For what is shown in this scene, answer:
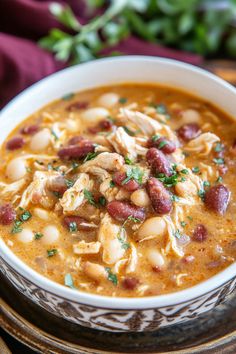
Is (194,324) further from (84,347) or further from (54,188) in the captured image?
(54,188)

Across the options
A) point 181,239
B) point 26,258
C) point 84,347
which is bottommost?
point 84,347

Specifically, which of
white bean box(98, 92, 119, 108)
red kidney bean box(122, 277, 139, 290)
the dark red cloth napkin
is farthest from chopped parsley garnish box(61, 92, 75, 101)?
red kidney bean box(122, 277, 139, 290)

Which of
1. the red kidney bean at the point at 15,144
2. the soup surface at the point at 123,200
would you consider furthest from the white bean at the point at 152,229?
the red kidney bean at the point at 15,144

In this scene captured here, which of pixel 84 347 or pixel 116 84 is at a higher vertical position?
pixel 116 84

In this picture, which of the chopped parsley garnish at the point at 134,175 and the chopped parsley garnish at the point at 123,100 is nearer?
the chopped parsley garnish at the point at 134,175

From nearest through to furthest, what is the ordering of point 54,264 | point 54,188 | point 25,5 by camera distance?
point 54,264 → point 54,188 → point 25,5

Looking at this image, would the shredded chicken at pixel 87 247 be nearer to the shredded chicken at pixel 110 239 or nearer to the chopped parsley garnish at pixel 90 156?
the shredded chicken at pixel 110 239

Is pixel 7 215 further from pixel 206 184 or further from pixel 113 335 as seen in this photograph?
pixel 206 184

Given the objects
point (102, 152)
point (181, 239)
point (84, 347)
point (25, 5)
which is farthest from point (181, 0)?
point (84, 347)
